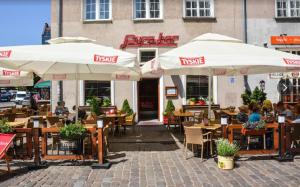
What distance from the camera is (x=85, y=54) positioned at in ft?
30.5

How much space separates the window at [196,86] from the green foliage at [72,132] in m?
10.3

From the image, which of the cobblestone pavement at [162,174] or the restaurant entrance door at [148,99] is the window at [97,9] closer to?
the restaurant entrance door at [148,99]

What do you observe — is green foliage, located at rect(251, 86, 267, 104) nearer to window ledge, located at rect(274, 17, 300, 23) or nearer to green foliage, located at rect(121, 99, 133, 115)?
window ledge, located at rect(274, 17, 300, 23)

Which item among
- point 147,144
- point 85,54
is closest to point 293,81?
point 147,144

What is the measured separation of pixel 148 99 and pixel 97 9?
198 inches

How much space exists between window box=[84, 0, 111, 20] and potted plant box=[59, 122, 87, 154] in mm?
10644

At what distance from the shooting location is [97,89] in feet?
62.1

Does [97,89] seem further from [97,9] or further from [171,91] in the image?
[97,9]

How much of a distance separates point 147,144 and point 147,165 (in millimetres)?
3344

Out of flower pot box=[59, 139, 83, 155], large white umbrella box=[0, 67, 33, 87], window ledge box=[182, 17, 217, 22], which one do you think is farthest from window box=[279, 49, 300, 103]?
flower pot box=[59, 139, 83, 155]

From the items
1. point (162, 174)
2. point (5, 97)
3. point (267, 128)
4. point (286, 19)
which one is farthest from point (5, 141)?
point (5, 97)

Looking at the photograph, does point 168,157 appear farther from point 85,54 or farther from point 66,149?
point 85,54

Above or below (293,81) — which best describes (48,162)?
below

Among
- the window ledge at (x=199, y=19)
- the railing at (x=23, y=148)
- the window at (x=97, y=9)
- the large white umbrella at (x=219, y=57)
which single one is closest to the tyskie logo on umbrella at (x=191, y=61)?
the large white umbrella at (x=219, y=57)
